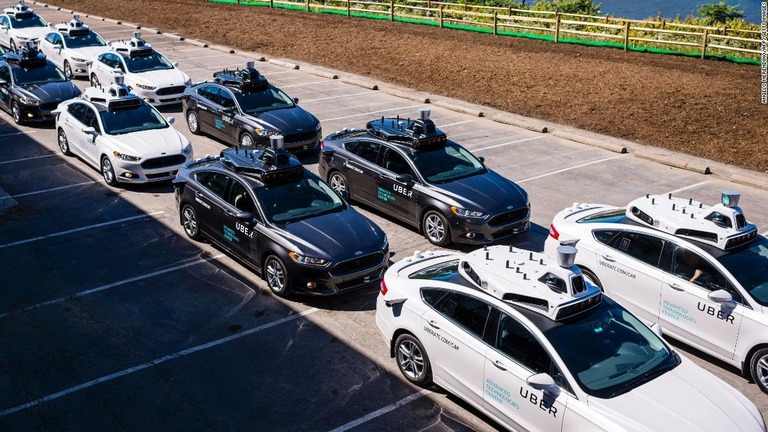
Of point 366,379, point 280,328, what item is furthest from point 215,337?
point 366,379

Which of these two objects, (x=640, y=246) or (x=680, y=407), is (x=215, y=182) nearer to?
(x=640, y=246)

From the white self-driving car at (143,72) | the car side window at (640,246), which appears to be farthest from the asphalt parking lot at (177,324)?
the white self-driving car at (143,72)

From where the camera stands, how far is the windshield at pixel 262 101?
19438mm

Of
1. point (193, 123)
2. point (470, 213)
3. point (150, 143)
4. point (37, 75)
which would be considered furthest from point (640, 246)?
point (37, 75)

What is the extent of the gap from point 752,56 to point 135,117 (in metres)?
20.8

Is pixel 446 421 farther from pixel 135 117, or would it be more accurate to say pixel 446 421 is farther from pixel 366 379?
pixel 135 117

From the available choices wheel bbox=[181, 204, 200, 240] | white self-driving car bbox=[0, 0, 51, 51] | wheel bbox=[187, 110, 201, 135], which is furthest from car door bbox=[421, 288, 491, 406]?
white self-driving car bbox=[0, 0, 51, 51]

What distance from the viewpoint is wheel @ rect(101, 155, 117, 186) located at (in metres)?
17.0

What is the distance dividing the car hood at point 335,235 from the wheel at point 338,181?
10.8 ft

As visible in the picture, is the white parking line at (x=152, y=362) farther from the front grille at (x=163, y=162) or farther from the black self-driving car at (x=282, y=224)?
the front grille at (x=163, y=162)

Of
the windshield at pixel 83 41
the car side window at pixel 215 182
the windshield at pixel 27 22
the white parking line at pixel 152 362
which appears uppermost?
the windshield at pixel 27 22

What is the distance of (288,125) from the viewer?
18891 mm

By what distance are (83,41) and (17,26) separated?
630cm

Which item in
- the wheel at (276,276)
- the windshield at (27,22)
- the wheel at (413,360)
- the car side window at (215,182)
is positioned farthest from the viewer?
the windshield at (27,22)
